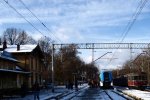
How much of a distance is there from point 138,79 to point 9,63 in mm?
23938

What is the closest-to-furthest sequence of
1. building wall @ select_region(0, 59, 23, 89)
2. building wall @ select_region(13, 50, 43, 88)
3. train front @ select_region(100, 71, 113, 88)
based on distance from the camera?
building wall @ select_region(0, 59, 23, 89) → building wall @ select_region(13, 50, 43, 88) → train front @ select_region(100, 71, 113, 88)

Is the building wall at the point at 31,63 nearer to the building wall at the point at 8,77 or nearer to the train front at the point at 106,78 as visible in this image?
the building wall at the point at 8,77

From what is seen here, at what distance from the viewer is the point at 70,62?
10325 cm

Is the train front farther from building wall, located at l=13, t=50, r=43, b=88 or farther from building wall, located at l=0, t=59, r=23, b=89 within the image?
building wall, located at l=0, t=59, r=23, b=89

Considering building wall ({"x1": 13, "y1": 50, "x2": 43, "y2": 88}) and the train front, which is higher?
building wall ({"x1": 13, "y1": 50, "x2": 43, "y2": 88})

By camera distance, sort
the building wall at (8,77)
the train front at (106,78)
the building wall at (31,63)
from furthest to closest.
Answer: the train front at (106,78)
the building wall at (31,63)
the building wall at (8,77)

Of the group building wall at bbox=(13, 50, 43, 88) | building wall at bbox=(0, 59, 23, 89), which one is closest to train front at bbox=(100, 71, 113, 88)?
building wall at bbox=(13, 50, 43, 88)

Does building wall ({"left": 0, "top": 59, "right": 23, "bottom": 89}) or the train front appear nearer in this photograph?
building wall ({"left": 0, "top": 59, "right": 23, "bottom": 89})

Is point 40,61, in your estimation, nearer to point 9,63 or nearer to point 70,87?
point 70,87

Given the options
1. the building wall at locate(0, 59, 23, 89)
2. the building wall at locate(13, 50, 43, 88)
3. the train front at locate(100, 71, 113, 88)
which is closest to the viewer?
the building wall at locate(0, 59, 23, 89)

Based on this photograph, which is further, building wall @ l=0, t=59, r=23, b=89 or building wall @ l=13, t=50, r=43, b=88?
building wall @ l=13, t=50, r=43, b=88

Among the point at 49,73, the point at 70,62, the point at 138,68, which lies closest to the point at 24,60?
the point at 49,73

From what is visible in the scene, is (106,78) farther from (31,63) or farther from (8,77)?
(8,77)

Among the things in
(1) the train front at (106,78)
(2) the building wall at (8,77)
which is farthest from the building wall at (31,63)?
(1) the train front at (106,78)
